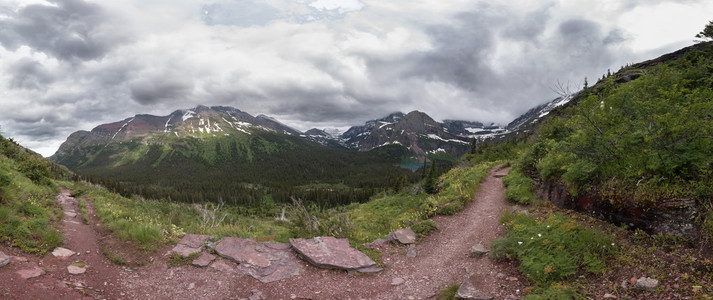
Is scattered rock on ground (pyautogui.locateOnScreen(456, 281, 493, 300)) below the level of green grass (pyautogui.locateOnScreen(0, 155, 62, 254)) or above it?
below

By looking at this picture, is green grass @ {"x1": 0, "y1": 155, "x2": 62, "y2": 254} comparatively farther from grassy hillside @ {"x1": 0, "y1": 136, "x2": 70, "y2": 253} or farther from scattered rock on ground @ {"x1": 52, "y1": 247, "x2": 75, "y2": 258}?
scattered rock on ground @ {"x1": 52, "y1": 247, "x2": 75, "y2": 258}

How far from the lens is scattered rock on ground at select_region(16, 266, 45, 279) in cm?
642

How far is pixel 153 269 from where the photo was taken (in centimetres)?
806

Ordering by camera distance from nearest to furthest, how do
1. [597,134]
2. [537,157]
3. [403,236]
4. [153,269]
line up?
[153,269], [597,134], [403,236], [537,157]

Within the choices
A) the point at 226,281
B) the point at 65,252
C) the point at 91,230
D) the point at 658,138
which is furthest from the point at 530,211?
the point at 91,230

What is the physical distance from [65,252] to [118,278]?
7.35 feet

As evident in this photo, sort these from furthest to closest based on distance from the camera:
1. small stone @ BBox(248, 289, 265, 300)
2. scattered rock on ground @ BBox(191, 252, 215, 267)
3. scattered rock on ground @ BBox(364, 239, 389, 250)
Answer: scattered rock on ground @ BBox(364, 239, 389, 250)
scattered rock on ground @ BBox(191, 252, 215, 267)
small stone @ BBox(248, 289, 265, 300)

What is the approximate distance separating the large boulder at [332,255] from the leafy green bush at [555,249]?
4.23m

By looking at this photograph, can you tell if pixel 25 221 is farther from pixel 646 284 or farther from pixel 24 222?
pixel 646 284

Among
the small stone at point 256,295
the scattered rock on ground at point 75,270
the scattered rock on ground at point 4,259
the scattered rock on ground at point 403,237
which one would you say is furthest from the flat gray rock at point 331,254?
the scattered rock on ground at point 4,259

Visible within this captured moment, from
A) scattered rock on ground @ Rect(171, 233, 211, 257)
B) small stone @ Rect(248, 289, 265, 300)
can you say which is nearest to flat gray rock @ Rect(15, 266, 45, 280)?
scattered rock on ground @ Rect(171, 233, 211, 257)

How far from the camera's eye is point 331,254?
9312 mm

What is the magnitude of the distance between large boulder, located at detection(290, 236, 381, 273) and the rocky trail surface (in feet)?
0.66

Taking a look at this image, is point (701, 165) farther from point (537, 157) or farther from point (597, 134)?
point (537, 157)
